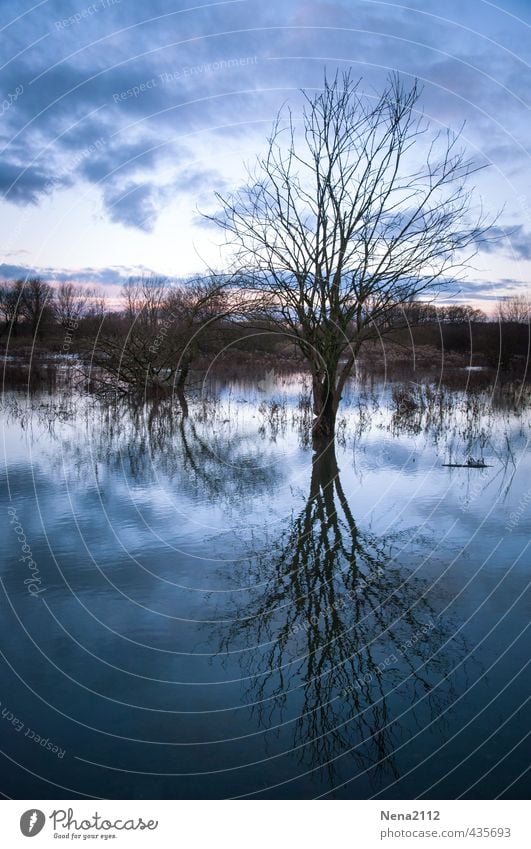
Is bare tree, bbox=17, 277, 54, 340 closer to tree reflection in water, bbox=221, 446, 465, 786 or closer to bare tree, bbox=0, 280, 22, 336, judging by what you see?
bare tree, bbox=0, 280, 22, 336

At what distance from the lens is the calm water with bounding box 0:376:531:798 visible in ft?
13.8

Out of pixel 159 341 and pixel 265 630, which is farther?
pixel 159 341

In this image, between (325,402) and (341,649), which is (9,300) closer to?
(325,402)

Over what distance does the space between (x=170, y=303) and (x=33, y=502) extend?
16690mm

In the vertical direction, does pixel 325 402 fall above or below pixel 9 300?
below

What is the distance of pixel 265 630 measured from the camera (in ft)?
19.4

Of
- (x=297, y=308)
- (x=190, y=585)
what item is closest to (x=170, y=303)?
(x=297, y=308)

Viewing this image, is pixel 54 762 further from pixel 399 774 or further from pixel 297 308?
pixel 297 308

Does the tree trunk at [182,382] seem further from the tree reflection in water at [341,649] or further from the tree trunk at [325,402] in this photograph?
the tree reflection in water at [341,649]

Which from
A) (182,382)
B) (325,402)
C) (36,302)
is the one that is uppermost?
(36,302)

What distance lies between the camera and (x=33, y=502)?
9.91 m

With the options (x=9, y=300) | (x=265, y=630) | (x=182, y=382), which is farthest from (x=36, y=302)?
(x=265, y=630)

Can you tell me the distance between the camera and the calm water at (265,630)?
4191 millimetres

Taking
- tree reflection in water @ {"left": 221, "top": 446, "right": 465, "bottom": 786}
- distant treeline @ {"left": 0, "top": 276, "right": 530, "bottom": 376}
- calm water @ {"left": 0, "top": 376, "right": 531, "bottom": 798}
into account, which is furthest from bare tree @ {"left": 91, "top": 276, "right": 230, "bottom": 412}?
tree reflection in water @ {"left": 221, "top": 446, "right": 465, "bottom": 786}
